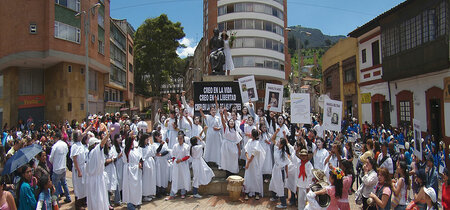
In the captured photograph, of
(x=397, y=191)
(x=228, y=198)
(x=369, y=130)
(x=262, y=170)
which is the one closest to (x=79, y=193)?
(x=228, y=198)

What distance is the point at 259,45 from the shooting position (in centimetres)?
3809

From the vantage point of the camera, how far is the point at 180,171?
7.95 metres

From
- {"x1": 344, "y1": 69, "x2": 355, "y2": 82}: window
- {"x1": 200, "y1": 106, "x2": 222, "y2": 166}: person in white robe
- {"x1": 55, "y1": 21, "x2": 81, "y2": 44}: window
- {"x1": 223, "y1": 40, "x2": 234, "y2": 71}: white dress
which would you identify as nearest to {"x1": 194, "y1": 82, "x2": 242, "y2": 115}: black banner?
{"x1": 223, "y1": 40, "x2": 234, "y2": 71}: white dress

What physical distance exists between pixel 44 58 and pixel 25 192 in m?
20.1

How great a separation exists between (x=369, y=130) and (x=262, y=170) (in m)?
12.0

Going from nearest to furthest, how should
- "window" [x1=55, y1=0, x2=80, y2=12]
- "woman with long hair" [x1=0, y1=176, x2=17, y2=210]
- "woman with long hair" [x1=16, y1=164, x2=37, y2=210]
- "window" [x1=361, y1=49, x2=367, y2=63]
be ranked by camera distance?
"woman with long hair" [x1=0, y1=176, x2=17, y2=210]
"woman with long hair" [x1=16, y1=164, x2=37, y2=210]
"window" [x1=361, y1=49, x2=367, y2=63]
"window" [x1=55, y1=0, x2=80, y2=12]

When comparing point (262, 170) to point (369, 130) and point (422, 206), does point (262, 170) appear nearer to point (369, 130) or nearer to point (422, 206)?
point (422, 206)

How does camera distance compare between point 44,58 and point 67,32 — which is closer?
point 44,58

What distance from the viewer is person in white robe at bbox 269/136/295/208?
715cm

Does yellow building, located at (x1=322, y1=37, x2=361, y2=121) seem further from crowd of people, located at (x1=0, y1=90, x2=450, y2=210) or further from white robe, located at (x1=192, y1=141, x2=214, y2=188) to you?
white robe, located at (x1=192, y1=141, x2=214, y2=188)

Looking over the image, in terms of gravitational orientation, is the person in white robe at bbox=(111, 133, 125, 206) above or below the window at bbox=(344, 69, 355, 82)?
below

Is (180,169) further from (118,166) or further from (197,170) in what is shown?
(118,166)

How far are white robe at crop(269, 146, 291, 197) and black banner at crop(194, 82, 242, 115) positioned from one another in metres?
4.46

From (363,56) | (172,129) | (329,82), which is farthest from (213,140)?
(329,82)
